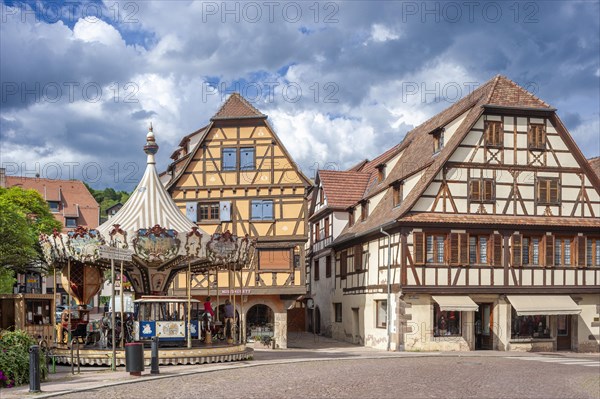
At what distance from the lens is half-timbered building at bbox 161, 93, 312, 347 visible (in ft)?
124

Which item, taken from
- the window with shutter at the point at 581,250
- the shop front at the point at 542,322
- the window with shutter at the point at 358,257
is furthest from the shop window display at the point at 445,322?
the window with shutter at the point at 358,257

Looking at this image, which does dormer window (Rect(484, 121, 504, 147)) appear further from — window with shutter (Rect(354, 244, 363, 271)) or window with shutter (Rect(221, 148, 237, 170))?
window with shutter (Rect(221, 148, 237, 170))

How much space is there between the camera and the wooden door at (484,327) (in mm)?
35312

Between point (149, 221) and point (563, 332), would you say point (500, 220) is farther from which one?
point (149, 221)

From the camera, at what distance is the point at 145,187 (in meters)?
28.8

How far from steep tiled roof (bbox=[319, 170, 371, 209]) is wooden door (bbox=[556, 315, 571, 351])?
42.6 ft

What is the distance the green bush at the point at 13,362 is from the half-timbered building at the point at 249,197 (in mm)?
18253

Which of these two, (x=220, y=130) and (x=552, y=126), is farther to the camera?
(x=220, y=130)

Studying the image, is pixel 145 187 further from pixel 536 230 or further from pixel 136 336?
pixel 536 230

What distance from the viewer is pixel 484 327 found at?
117 ft

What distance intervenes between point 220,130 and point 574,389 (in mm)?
23457

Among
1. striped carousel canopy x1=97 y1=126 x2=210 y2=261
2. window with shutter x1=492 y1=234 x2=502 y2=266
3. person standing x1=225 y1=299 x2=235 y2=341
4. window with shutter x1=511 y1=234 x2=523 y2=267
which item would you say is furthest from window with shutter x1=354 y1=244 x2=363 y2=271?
striped carousel canopy x1=97 y1=126 x2=210 y2=261

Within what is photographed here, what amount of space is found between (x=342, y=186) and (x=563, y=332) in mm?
14804

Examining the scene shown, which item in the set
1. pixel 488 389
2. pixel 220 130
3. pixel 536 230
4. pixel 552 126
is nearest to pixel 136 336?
pixel 488 389
